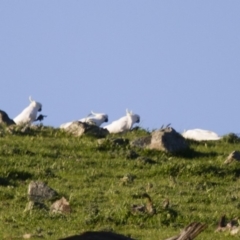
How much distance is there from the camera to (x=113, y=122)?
2227 cm

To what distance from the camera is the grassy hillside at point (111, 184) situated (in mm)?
12062

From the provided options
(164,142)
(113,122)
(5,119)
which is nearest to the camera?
(164,142)

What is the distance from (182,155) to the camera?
59.9ft

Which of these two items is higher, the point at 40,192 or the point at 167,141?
the point at 167,141

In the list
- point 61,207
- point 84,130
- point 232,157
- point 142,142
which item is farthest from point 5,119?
point 61,207

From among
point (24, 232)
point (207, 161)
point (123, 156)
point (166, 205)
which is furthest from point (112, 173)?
point (24, 232)

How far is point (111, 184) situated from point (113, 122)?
23.2 ft

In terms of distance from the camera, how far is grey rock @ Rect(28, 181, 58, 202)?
45.2 ft

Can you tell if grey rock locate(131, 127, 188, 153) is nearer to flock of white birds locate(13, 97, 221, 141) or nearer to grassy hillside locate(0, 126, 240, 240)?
grassy hillside locate(0, 126, 240, 240)

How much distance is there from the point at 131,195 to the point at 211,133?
7.57 meters

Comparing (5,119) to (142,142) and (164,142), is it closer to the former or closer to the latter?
(142,142)

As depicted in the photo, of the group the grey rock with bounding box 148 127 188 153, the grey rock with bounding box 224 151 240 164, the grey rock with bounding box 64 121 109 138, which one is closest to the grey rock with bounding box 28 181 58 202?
the grey rock with bounding box 224 151 240 164

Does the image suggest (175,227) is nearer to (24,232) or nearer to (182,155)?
(24,232)

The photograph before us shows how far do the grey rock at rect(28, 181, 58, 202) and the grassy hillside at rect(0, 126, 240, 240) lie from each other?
13cm
